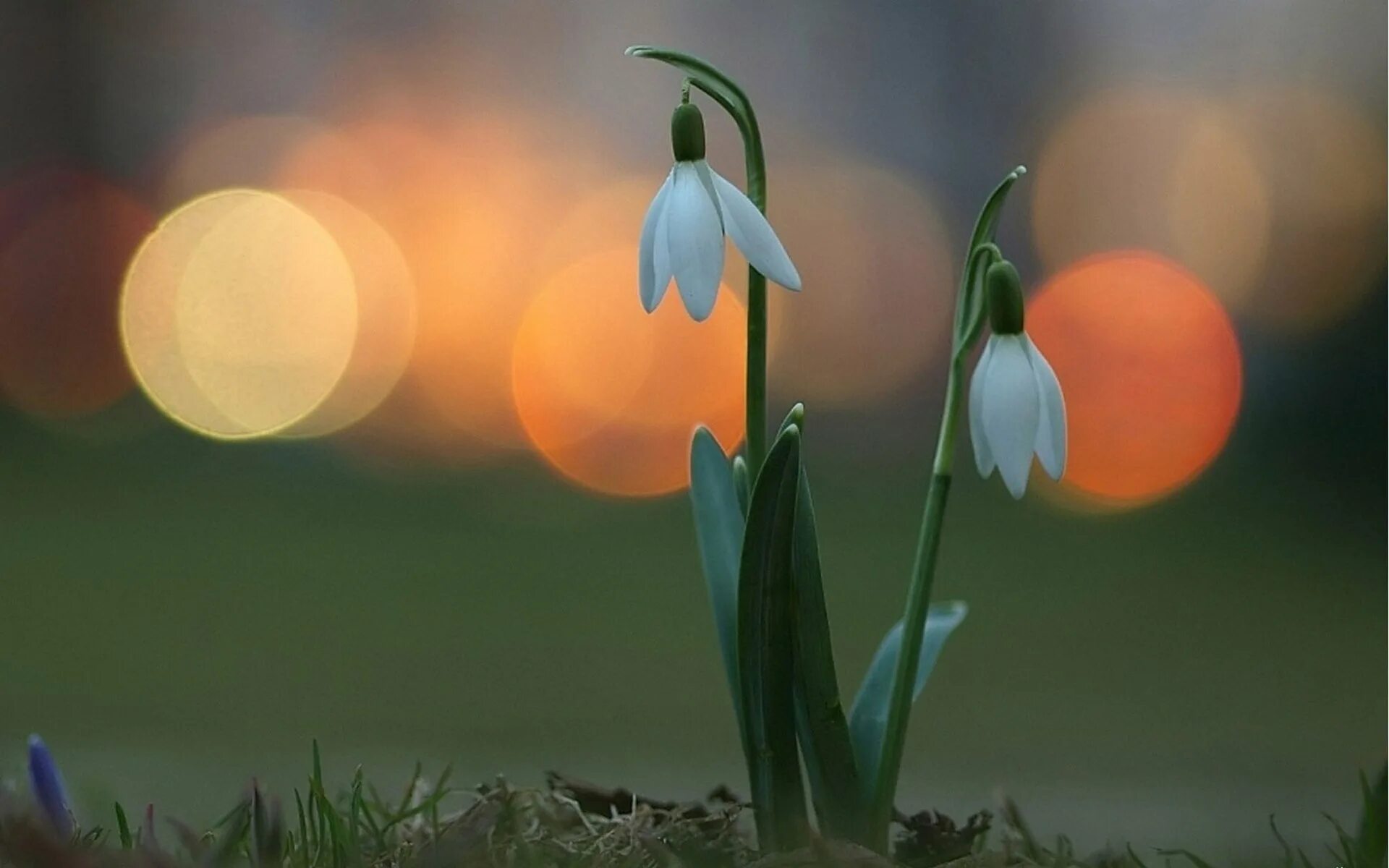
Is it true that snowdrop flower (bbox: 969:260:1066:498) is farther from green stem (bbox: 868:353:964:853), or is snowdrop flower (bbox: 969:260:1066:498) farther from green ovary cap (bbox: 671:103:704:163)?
green ovary cap (bbox: 671:103:704:163)

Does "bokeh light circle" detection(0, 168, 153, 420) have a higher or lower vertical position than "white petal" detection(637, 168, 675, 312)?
higher

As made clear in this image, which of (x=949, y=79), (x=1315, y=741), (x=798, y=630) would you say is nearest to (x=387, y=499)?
(x=949, y=79)

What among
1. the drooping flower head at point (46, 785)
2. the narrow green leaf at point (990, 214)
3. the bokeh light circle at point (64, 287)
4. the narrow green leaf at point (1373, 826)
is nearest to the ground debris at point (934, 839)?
the narrow green leaf at point (1373, 826)

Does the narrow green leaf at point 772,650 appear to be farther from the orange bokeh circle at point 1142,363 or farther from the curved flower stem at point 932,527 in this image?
the orange bokeh circle at point 1142,363

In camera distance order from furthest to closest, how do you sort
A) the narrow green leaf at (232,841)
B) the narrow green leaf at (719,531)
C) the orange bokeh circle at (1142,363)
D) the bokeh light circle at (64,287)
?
1. the bokeh light circle at (64,287)
2. the orange bokeh circle at (1142,363)
3. the narrow green leaf at (719,531)
4. the narrow green leaf at (232,841)

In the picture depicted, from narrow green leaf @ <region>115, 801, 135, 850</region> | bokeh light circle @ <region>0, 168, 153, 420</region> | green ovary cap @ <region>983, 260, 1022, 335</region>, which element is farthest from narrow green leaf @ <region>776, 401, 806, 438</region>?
bokeh light circle @ <region>0, 168, 153, 420</region>

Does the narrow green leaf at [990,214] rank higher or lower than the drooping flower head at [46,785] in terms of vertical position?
higher

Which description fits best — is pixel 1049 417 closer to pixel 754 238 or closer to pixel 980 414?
pixel 980 414
